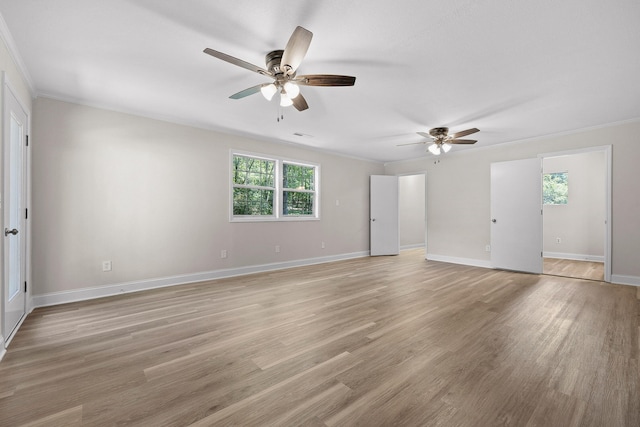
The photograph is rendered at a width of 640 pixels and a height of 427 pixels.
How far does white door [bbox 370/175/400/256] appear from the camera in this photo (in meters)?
6.87

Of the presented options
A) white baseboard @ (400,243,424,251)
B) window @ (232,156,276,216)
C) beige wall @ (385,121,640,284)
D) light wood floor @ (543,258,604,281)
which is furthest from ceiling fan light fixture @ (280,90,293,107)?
white baseboard @ (400,243,424,251)

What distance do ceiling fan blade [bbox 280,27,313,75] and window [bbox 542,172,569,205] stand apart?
7271 millimetres

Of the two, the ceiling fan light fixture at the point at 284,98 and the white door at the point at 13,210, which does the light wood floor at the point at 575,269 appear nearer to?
the ceiling fan light fixture at the point at 284,98

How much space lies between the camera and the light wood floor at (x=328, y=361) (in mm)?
1445

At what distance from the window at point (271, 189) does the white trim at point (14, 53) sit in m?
2.45

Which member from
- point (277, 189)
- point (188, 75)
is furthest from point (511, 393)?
point (277, 189)

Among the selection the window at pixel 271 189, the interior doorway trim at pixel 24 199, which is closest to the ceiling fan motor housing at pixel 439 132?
the window at pixel 271 189

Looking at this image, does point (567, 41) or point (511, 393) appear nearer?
point (511, 393)

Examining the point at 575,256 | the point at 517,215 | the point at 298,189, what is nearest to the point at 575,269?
the point at 575,256

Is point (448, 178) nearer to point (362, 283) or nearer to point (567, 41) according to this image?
point (362, 283)

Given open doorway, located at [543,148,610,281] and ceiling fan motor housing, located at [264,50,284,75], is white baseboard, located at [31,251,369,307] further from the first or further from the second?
open doorway, located at [543,148,610,281]

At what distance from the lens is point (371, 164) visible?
7.09 metres

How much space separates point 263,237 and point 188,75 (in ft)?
9.75

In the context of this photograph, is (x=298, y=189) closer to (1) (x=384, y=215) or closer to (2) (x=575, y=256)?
(1) (x=384, y=215)
